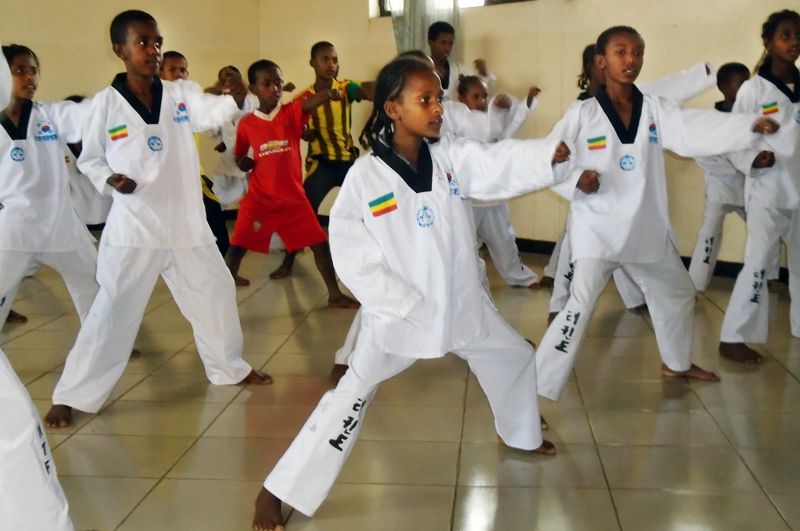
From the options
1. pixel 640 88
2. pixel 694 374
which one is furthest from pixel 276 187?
pixel 694 374

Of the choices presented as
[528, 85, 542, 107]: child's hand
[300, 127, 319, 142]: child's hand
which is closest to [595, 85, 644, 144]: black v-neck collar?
[528, 85, 542, 107]: child's hand

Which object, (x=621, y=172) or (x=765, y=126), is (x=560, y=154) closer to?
(x=621, y=172)

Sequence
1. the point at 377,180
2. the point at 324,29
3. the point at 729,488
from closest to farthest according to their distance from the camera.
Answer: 1. the point at 377,180
2. the point at 729,488
3. the point at 324,29

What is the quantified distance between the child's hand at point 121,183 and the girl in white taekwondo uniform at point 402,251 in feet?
3.66

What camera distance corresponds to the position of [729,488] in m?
2.61

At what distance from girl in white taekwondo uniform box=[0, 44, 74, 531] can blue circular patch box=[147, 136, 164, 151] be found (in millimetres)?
1370

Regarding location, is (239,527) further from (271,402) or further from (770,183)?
(770,183)

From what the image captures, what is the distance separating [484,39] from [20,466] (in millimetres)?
5856

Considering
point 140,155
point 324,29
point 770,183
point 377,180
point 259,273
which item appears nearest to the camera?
point 377,180

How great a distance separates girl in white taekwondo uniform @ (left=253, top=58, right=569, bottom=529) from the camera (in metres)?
2.34

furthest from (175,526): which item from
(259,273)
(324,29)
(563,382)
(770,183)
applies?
(324,29)

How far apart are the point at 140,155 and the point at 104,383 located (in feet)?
2.92

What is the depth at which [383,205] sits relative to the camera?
7.70 feet

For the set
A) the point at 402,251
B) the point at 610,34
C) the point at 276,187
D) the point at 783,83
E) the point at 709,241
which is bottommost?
the point at 709,241
